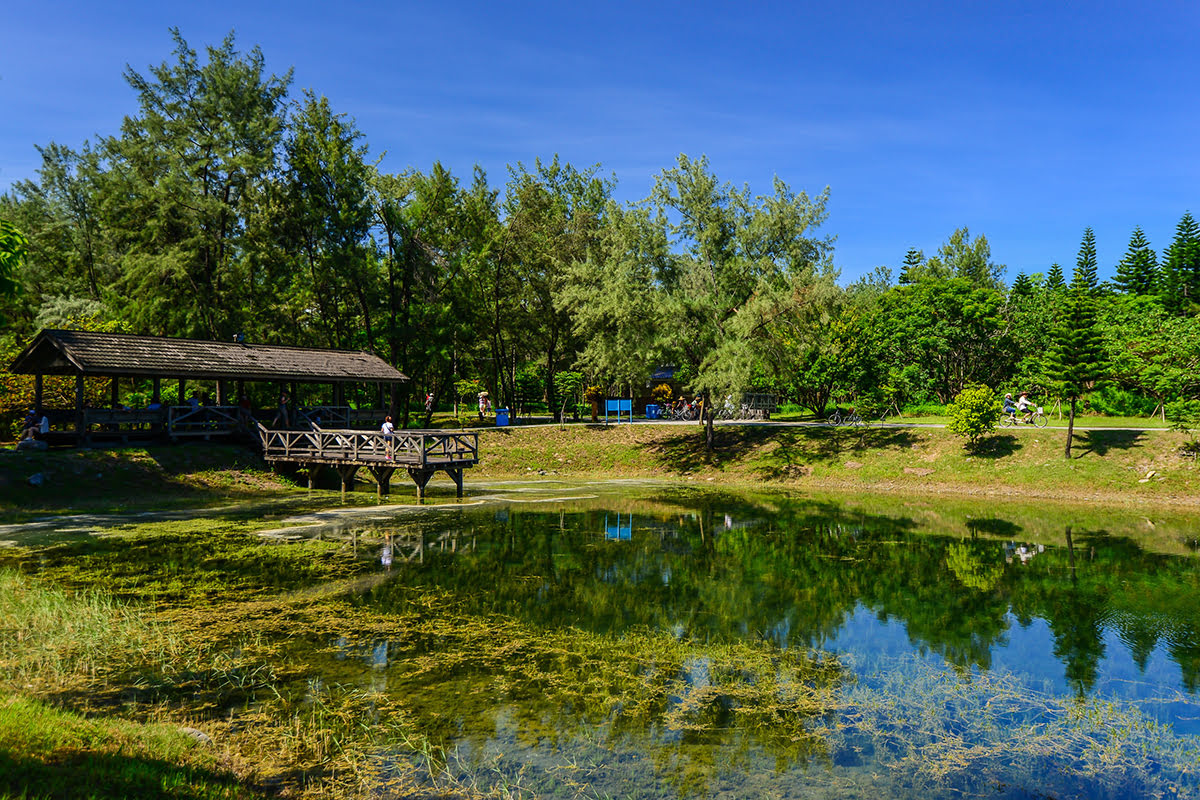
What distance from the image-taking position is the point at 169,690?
877cm

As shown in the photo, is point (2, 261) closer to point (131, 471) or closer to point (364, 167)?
point (131, 471)

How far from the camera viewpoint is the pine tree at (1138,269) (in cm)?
7356

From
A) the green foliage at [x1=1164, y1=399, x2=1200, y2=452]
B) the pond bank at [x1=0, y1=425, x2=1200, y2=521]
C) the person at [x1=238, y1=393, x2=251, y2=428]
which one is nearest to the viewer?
the pond bank at [x1=0, y1=425, x2=1200, y2=521]

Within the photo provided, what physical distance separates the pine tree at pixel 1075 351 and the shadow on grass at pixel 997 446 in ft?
7.19

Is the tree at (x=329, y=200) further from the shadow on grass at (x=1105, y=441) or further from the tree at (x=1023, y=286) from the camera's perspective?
the tree at (x=1023, y=286)

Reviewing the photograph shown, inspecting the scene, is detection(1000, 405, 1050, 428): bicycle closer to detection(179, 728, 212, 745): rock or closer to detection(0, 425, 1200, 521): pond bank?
detection(0, 425, 1200, 521): pond bank

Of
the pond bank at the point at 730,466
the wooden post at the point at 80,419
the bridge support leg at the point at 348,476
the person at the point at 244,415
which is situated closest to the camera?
the pond bank at the point at 730,466

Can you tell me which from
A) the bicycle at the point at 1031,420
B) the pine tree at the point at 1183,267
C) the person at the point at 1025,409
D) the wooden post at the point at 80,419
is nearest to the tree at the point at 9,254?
the wooden post at the point at 80,419

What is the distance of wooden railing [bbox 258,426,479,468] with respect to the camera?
2722 cm

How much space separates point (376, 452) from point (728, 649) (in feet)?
66.4

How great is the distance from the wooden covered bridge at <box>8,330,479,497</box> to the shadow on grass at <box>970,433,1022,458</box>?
22.8 metres

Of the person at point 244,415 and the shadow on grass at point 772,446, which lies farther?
the shadow on grass at point 772,446

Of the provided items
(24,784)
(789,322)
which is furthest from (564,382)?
(24,784)

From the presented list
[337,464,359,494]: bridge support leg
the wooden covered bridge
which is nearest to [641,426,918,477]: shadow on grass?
the wooden covered bridge
